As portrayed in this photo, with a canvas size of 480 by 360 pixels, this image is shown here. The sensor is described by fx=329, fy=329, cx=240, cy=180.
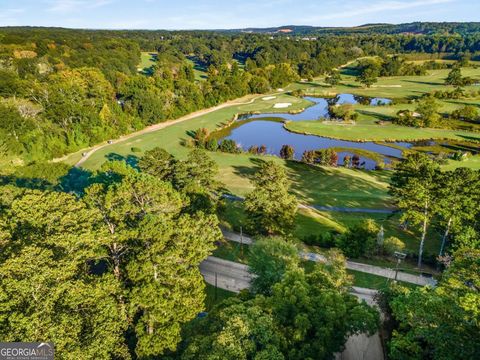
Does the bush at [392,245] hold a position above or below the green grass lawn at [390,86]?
below

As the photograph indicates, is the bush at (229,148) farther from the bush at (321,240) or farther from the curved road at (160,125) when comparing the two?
the bush at (321,240)

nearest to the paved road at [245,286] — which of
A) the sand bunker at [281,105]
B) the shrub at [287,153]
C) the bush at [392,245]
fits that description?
the bush at [392,245]

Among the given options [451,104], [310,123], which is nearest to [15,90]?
[310,123]

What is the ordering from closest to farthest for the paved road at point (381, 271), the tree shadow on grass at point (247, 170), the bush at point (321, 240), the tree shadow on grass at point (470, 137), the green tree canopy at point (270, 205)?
the paved road at point (381, 271) → the green tree canopy at point (270, 205) → the bush at point (321, 240) → the tree shadow on grass at point (247, 170) → the tree shadow on grass at point (470, 137)

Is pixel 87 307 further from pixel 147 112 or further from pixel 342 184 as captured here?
pixel 147 112

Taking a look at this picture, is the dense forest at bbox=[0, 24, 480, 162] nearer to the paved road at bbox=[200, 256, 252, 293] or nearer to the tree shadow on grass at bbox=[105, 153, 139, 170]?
the tree shadow on grass at bbox=[105, 153, 139, 170]

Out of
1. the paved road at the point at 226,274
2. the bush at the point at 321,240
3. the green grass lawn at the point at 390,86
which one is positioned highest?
the green grass lawn at the point at 390,86

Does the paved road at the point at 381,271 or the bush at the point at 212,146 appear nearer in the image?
the paved road at the point at 381,271

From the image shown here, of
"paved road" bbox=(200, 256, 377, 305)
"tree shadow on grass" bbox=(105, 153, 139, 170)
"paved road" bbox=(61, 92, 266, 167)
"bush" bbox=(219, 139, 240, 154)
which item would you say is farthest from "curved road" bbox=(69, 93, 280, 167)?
"paved road" bbox=(200, 256, 377, 305)
